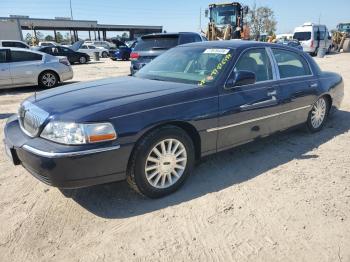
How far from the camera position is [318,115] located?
5.62 meters

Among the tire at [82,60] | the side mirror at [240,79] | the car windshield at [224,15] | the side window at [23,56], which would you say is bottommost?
the tire at [82,60]

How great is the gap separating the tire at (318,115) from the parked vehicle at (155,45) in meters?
5.01

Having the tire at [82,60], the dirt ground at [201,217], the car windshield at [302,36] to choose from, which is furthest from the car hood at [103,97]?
the car windshield at [302,36]

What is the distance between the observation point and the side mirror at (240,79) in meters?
3.85

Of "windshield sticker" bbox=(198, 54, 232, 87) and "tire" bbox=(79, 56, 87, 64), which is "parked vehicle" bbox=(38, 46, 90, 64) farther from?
"windshield sticker" bbox=(198, 54, 232, 87)

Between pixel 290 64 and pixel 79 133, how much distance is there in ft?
11.2

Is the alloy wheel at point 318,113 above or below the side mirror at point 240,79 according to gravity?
below

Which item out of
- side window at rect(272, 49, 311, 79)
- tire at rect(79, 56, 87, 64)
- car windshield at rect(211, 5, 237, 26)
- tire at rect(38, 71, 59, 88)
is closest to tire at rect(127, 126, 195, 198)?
side window at rect(272, 49, 311, 79)

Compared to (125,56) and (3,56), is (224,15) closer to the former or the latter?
(125,56)

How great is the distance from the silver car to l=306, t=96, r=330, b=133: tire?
855 centimetres

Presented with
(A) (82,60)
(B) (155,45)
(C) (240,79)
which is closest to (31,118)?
(C) (240,79)

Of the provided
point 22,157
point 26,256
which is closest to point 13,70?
point 22,157

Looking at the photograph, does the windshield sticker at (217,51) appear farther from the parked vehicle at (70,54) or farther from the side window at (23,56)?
the parked vehicle at (70,54)

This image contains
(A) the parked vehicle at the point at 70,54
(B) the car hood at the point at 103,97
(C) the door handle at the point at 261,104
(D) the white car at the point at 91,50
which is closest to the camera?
(B) the car hood at the point at 103,97
